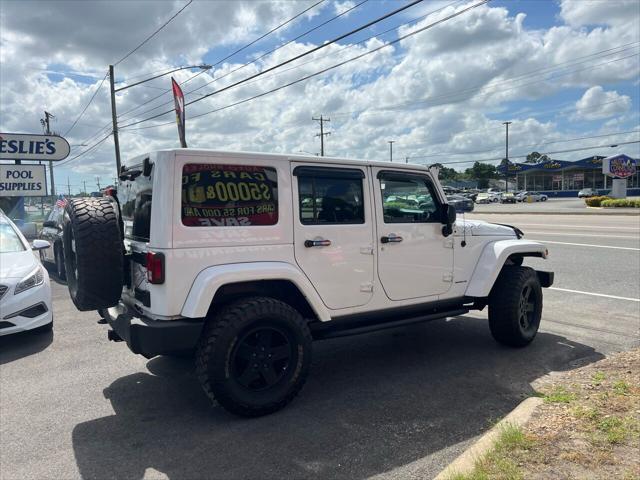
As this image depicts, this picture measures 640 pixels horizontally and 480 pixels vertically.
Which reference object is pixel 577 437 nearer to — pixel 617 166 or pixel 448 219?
pixel 448 219

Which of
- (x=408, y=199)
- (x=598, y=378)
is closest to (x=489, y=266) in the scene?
(x=408, y=199)

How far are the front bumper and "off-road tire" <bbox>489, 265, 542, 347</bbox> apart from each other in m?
3.11

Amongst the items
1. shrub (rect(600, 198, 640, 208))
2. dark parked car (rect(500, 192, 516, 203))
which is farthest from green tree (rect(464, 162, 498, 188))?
shrub (rect(600, 198, 640, 208))

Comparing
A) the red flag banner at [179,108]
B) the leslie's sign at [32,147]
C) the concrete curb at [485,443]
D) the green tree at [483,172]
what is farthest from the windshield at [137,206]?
the green tree at [483,172]

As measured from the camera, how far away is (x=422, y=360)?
5.09 meters

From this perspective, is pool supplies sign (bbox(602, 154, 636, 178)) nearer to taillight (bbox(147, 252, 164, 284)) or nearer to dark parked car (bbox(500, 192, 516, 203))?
dark parked car (bbox(500, 192, 516, 203))

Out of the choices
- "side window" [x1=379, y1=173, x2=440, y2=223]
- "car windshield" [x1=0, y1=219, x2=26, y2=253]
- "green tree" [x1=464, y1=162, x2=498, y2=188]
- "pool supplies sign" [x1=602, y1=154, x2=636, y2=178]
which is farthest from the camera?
"green tree" [x1=464, y1=162, x2=498, y2=188]

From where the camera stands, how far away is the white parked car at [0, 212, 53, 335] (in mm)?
5504

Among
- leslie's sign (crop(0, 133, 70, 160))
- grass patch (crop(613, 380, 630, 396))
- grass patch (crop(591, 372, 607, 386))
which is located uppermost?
leslie's sign (crop(0, 133, 70, 160))

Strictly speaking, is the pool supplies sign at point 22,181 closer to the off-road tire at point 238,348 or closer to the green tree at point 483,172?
the off-road tire at point 238,348

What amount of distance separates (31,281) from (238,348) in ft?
11.4

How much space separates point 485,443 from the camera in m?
3.20

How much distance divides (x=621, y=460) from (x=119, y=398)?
12.0ft

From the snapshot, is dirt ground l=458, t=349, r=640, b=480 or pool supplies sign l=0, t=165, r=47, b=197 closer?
dirt ground l=458, t=349, r=640, b=480
